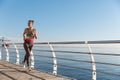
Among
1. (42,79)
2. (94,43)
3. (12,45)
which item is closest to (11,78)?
(42,79)

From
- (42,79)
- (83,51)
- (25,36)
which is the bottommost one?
(42,79)

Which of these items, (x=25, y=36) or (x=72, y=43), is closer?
(x=72, y=43)

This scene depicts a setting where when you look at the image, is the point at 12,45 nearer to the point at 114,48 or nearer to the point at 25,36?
the point at 25,36

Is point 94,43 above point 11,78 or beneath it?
above

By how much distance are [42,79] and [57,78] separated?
49 centimetres

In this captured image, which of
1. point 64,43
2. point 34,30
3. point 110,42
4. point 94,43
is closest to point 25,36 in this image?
point 34,30

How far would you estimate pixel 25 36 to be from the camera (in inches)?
340

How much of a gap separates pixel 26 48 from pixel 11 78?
1607 mm

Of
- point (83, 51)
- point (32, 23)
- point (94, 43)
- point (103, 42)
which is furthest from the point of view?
point (32, 23)

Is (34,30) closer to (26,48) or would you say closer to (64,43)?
(26,48)

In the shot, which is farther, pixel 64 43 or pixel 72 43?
pixel 64 43

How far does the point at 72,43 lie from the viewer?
281 inches

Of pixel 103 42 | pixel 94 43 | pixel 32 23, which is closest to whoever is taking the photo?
pixel 103 42

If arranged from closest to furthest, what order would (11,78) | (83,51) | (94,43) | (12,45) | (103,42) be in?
(103,42) < (94,43) < (83,51) < (11,78) < (12,45)
